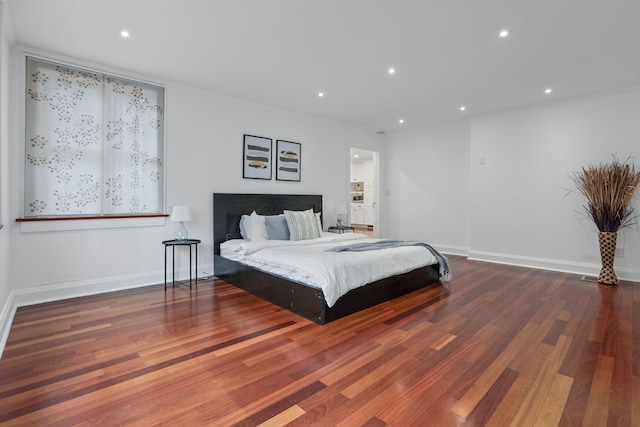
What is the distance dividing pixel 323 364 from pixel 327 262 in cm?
99

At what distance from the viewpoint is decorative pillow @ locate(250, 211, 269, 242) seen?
4.31 m

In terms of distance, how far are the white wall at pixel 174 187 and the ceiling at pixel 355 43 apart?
43cm

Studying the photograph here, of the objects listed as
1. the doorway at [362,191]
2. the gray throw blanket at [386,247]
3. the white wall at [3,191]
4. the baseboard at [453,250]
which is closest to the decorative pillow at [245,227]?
the gray throw blanket at [386,247]

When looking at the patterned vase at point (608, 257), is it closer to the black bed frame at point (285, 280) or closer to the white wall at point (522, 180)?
the white wall at point (522, 180)

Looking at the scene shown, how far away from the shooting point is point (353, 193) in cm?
1153

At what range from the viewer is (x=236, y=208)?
15.3 ft

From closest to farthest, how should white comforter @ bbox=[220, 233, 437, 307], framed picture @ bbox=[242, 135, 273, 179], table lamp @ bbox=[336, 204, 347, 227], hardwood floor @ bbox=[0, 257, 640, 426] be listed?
hardwood floor @ bbox=[0, 257, 640, 426]
white comforter @ bbox=[220, 233, 437, 307]
framed picture @ bbox=[242, 135, 273, 179]
table lamp @ bbox=[336, 204, 347, 227]

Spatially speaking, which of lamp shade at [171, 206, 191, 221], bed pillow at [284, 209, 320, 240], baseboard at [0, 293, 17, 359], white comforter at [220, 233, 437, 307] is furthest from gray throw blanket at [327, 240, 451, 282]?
baseboard at [0, 293, 17, 359]

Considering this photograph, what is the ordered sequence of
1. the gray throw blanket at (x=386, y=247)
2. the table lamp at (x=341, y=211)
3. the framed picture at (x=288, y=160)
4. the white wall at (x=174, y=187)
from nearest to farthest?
the white wall at (x=174, y=187) < the gray throw blanket at (x=386, y=247) < the framed picture at (x=288, y=160) < the table lamp at (x=341, y=211)

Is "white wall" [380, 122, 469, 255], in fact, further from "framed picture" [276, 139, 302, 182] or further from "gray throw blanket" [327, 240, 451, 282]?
"framed picture" [276, 139, 302, 182]

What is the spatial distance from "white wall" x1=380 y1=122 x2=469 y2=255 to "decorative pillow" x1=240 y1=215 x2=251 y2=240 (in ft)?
12.2

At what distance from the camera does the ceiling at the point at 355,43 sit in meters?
2.54

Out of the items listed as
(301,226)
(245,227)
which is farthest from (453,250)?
(245,227)

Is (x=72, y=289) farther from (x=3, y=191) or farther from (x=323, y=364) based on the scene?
(x=323, y=364)
